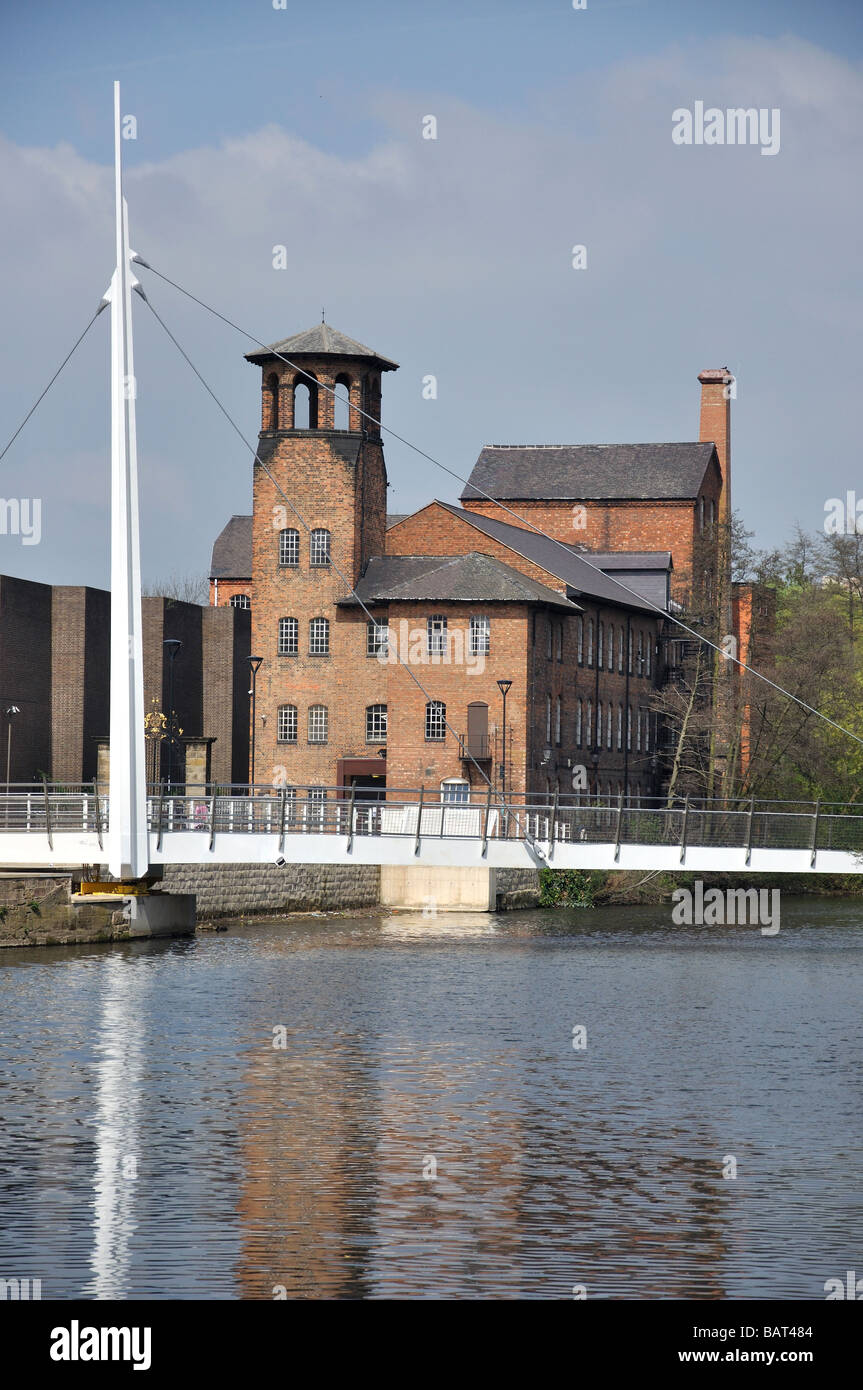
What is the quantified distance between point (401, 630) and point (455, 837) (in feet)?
67.9

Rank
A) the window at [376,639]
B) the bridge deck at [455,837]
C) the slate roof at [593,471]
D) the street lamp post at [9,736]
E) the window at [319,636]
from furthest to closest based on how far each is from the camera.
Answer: the slate roof at [593,471] → the window at [319,636] → the window at [376,639] → the street lamp post at [9,736] → the bridge deck at [455,837]

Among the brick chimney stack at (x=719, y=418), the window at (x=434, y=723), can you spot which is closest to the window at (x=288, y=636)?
the window at (x=434, y=723)

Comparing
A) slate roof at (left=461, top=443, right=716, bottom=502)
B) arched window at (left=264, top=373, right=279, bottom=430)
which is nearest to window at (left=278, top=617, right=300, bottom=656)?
arched window at (left=264, top=373, right=279, bottom=430)

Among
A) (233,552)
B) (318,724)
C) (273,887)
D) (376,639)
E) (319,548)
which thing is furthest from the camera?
(233,552)

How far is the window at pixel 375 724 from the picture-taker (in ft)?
200

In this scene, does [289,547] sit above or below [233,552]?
below

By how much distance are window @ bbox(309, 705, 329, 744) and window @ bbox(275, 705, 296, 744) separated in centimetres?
59

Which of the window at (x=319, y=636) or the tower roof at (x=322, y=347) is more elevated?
the tower roof at (x=322, y=347)

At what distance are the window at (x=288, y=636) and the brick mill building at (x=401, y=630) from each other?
0.18 feet

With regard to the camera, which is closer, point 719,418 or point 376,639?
point 376,639

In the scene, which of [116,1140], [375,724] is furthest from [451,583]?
[116,1140]

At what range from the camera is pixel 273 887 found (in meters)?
48.3

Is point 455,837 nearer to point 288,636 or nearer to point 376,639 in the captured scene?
point 376,639

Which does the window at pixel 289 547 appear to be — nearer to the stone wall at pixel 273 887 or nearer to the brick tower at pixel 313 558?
the brick tower at pixel 313 558
